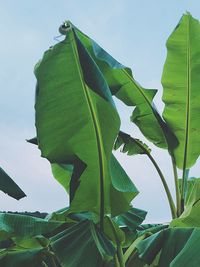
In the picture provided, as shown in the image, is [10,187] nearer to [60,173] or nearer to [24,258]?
[24,258]

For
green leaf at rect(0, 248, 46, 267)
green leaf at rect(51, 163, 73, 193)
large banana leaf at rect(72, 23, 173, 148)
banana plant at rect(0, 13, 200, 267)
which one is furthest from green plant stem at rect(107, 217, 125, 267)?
large banana leaf at rect(72, 23, 173, 148)

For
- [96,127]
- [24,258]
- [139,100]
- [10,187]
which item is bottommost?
[24,258]

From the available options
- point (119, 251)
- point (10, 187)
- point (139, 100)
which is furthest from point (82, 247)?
point (139, 100)

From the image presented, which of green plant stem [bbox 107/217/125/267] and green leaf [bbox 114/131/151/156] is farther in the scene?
green leaf [bbox 114/131/151/156]

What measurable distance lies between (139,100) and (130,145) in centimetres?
33

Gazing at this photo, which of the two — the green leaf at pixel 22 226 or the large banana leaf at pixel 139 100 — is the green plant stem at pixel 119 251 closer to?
the green leaf at pixel 22 226

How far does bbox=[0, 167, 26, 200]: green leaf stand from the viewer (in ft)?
6.72

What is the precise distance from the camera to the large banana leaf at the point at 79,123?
1.98m

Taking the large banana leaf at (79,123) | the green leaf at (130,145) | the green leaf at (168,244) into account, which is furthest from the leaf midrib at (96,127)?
the green leaf at (130,145)

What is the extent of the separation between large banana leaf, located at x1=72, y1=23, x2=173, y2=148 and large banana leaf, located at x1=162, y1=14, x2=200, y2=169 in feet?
0.22

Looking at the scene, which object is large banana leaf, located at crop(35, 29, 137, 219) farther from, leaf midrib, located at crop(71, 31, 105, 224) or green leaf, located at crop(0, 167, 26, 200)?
green leaf, located at crop(0, 167, 26, 200)

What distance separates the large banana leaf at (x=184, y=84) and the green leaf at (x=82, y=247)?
28.8 inches

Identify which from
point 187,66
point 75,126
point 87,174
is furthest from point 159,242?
point 187,66

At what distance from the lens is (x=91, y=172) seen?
211cm
